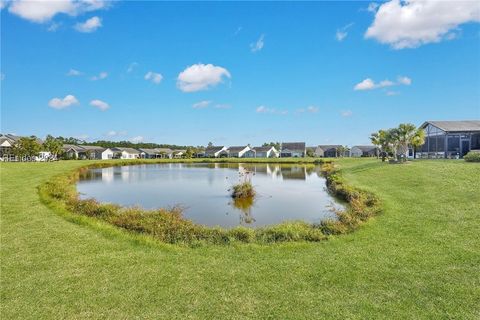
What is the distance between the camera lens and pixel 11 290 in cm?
607

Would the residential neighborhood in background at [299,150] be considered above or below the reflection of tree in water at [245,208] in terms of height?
above

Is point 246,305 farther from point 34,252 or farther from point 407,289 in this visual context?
point 34,252

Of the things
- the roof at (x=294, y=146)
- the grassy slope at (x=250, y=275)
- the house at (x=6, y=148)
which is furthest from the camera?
the roof at (x=294, y=146)

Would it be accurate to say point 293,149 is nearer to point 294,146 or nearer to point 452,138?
point 294,146

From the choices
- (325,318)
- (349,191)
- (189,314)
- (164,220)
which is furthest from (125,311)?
(349,191)

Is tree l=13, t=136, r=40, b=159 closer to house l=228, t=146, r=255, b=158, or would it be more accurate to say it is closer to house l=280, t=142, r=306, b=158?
house l=228, t=146, r=255, b=158

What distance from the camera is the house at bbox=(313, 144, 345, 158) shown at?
10863 centimetres

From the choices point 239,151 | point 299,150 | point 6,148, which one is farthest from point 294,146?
point 6,148

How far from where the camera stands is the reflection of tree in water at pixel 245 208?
46.4ft

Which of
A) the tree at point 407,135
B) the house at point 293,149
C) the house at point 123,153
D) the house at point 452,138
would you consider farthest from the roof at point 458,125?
the house at point 123,153

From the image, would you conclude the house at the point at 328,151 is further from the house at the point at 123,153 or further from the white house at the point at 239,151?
the house at the point at 123,153

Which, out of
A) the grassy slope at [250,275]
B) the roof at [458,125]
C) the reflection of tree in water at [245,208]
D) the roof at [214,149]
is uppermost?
the roof at [458,125]

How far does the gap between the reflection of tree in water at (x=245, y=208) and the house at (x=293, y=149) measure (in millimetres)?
89347

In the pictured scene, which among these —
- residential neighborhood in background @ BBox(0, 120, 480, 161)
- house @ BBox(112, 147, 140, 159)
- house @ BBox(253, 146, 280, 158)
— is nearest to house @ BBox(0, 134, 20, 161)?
residential neighborhood in background @ BBox(0, 120, 480, 161)
